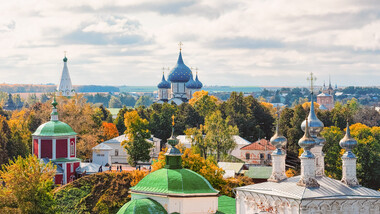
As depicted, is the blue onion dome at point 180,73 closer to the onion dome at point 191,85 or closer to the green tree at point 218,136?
the onion dome at point 191,85

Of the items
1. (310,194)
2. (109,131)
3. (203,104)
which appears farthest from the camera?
(203,104)

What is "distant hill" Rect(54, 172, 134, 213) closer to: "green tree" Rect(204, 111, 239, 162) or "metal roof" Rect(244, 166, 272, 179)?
"metal roof" Rect(244, 166, 272, 179)

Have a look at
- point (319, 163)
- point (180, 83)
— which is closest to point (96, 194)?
point (319, 163)

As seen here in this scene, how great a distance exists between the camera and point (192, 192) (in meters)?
27.7

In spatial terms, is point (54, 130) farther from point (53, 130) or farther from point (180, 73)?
point (180, 73)

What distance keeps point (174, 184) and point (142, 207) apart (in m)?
1.85

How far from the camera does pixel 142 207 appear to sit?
26.7 meters

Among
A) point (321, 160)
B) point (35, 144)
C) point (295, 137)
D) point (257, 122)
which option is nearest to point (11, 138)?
point (35, 144)

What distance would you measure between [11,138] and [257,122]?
2949cm

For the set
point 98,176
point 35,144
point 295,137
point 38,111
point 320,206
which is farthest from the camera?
point 38,111

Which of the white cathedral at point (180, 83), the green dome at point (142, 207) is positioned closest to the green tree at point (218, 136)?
the green dome at point (142, 207)

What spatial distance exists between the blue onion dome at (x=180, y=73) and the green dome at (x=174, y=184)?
75449mm

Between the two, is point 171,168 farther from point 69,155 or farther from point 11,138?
point 11,138

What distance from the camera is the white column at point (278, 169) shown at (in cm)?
2800
